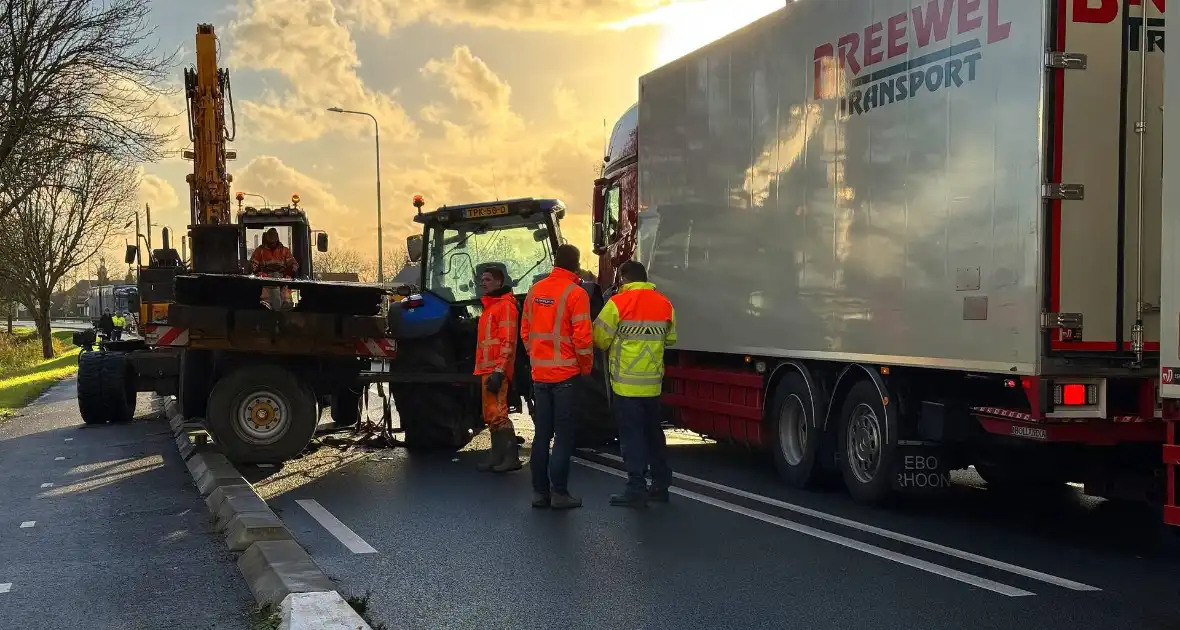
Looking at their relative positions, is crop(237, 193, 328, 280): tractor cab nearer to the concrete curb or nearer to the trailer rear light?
the concrete curb

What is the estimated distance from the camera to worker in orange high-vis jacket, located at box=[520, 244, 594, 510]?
8758mm

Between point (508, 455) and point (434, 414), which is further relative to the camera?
point (434, 414)

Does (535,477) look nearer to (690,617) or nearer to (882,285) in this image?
(882,285)

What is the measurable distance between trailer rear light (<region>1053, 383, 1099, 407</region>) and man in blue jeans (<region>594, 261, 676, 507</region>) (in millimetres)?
3081

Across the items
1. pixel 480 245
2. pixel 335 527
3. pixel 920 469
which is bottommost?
pixel 335 527

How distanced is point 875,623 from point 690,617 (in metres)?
0.83

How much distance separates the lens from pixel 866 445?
873cm

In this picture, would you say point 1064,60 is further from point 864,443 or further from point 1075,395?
point 864,443

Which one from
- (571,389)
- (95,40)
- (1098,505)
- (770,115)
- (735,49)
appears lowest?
(1098,505)

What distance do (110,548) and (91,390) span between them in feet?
31.7

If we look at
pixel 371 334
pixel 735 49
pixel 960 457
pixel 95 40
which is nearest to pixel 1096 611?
pixel 960 457

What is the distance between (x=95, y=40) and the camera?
21641 mm

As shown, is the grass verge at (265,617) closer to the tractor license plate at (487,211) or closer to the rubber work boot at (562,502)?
the rubber work boot at (562,502)

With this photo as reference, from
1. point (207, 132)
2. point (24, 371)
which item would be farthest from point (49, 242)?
point (207, 132)
